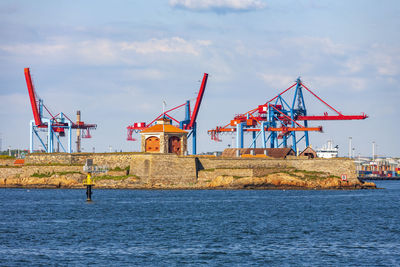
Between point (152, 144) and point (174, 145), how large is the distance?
2969 millimetres

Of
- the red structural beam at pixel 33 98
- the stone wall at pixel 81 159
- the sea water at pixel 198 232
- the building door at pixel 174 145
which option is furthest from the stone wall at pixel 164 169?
the red structural beam at pixel 33 98

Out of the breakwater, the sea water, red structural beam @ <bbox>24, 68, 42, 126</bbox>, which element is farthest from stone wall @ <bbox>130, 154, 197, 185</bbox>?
red structural beam @ <bbox>24, 68, 42, 126</bbox>

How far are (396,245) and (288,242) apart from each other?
583cm

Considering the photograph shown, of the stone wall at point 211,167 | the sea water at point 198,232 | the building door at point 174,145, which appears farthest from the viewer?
the building door at point 174,145

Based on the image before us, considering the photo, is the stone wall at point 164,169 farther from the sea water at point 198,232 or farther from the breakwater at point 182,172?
the sea water at point 198,232

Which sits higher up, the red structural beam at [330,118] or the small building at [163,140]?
the red structural beam at [330,118]

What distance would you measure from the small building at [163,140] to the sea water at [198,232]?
66.7ft

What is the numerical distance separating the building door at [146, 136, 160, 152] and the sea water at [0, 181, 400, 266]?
67.7 feet

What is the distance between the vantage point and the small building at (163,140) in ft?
290

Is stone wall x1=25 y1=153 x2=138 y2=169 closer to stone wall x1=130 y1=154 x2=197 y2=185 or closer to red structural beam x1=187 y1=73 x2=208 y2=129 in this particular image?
stone wall x1=130 y1=154 x2=197 y2=185

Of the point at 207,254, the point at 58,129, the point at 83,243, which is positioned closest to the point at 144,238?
the point at 83,243

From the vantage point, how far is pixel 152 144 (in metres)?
89.1

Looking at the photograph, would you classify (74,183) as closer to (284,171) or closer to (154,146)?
(154,146)

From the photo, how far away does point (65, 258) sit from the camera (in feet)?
106
